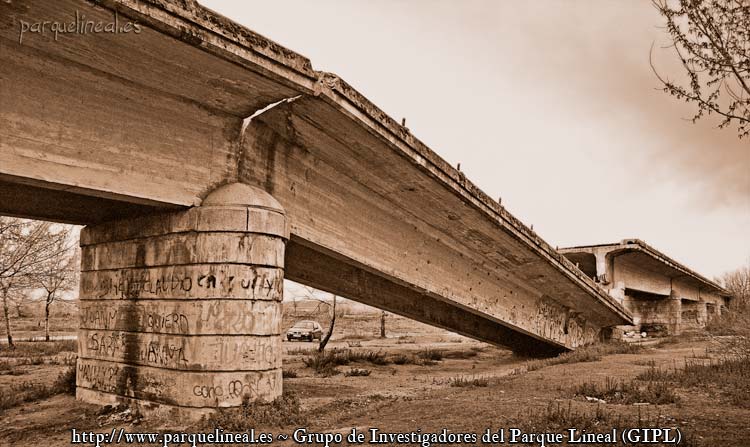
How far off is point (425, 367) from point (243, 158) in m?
9.48

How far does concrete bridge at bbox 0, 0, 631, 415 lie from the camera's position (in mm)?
6656

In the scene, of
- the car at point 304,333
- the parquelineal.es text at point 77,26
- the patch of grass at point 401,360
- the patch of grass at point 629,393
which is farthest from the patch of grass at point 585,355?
the car at point 304,333

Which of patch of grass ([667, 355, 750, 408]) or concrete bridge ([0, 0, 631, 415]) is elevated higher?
concrete bridge ([0, 0, 631, 415])

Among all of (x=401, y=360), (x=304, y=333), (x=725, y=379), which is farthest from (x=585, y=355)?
(x=304, y=333)

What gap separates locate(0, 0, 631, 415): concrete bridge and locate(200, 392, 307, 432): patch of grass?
163 mm

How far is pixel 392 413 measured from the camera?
26.4 ft

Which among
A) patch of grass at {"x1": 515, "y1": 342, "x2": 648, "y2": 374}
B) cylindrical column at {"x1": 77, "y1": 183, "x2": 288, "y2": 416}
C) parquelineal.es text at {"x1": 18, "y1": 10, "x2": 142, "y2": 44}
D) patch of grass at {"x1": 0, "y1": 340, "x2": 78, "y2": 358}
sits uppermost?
parquelineal.es text at {"x1": 18, "y1": 10, "x2": 142, "y2": 44}

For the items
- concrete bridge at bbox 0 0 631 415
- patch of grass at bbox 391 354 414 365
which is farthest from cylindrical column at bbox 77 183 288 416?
patch of grass at bbox 391 354 414 365

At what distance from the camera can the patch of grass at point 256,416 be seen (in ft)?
23.3

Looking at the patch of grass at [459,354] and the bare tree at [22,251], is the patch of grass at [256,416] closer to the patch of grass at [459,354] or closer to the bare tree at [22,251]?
the patch of grass at [459,354]

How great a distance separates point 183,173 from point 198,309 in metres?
1.89

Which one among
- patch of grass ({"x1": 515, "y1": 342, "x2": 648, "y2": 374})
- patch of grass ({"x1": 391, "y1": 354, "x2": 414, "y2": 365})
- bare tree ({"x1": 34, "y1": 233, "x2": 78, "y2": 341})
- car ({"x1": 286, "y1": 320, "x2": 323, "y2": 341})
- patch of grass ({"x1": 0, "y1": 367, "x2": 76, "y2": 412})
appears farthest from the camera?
car ({"x1": 286, "y1": 320, "x2": 323, "y2": 341})

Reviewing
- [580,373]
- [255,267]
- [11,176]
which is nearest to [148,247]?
[255,267]

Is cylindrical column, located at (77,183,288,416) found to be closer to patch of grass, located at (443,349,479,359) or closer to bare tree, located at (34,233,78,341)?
patch of grass, located at (443,349,479,359)
